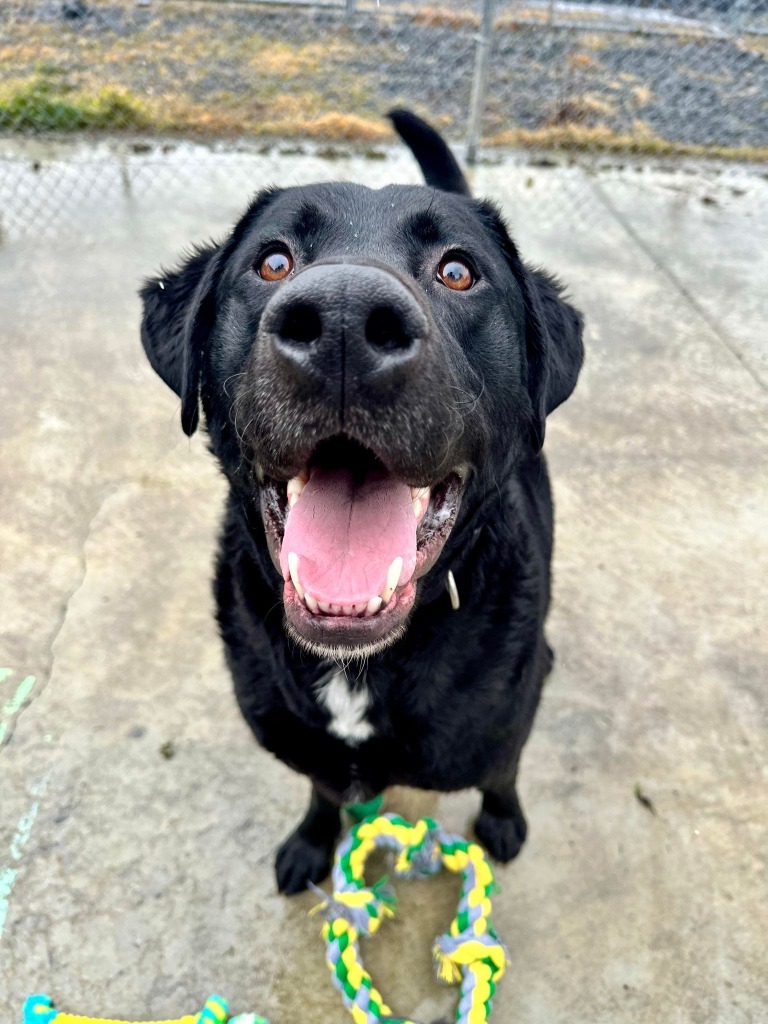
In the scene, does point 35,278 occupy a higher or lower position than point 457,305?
lower

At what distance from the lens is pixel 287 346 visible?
3.37 ft

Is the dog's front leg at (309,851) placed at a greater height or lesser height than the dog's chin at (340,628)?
lesser

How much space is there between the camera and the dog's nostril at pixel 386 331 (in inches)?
39.1

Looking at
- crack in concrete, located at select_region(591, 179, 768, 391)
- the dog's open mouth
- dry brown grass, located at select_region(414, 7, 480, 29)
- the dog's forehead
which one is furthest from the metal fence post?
the dog's open mouth

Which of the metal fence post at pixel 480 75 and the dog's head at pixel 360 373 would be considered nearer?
the dog's head at pixel 360 373

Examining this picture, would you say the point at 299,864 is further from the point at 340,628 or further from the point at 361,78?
the point at 361,78

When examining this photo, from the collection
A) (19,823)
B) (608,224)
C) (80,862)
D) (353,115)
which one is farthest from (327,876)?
(353,115)

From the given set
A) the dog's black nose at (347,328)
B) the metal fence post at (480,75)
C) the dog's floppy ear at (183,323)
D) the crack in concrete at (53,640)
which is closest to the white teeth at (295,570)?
the dog's black nose at (347,328)

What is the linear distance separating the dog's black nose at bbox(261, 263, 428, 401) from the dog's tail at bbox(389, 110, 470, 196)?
4.98 feet

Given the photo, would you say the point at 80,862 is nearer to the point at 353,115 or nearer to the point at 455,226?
the point at 455,226

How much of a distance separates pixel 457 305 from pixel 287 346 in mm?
478

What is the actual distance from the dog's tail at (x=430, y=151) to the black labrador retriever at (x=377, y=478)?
0.90m

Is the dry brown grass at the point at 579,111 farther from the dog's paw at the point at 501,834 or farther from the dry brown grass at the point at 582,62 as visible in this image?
the dog's paw at the point at 501,834

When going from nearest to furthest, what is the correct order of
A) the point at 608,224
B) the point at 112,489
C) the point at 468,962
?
the point at 468,962, the point at 112,489, the point at 608,224
